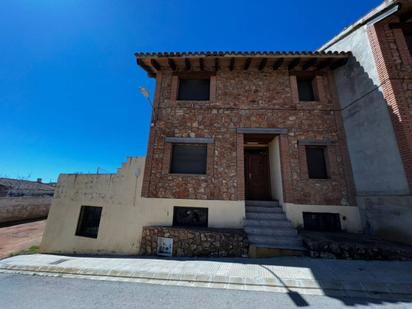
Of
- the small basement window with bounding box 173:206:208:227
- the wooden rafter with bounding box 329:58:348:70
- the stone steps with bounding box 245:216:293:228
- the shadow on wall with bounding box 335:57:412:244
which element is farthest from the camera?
the wooden rafter with bounding box 329:58:348:70

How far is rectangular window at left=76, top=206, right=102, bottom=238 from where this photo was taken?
689 centimetres

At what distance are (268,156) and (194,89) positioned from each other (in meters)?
5.07

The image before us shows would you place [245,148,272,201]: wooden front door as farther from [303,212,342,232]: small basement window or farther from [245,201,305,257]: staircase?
[303,212,342,232]: small basement window

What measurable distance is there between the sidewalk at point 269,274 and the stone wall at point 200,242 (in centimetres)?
56

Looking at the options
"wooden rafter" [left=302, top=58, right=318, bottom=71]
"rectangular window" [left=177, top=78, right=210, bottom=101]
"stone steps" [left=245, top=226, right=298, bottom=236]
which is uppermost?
"wooden rafter" [left=302, top=58, right=318, bottom=71]

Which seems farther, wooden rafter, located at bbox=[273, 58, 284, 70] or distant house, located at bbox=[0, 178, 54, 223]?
distant house, located at bbox=[0, 178, 54, 223]

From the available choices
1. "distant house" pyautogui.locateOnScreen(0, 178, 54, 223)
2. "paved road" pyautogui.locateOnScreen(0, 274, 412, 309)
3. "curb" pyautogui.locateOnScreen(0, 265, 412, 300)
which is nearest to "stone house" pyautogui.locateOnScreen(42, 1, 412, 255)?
"curb" pyautogui.locateOnScreen(0, 265, 412, 300)

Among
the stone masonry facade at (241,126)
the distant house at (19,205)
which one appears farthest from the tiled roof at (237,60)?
the distant house at (19,205)

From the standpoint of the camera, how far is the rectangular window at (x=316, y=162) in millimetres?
6637

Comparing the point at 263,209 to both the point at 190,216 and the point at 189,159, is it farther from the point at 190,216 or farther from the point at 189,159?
the point at 189,159

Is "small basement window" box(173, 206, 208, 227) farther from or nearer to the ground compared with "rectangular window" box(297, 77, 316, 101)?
nearer to the ground

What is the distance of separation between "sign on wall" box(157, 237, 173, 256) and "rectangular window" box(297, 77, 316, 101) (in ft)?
27.6

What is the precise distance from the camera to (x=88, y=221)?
23.3ft

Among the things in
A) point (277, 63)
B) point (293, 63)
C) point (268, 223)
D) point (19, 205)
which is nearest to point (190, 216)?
point (268, 223)
